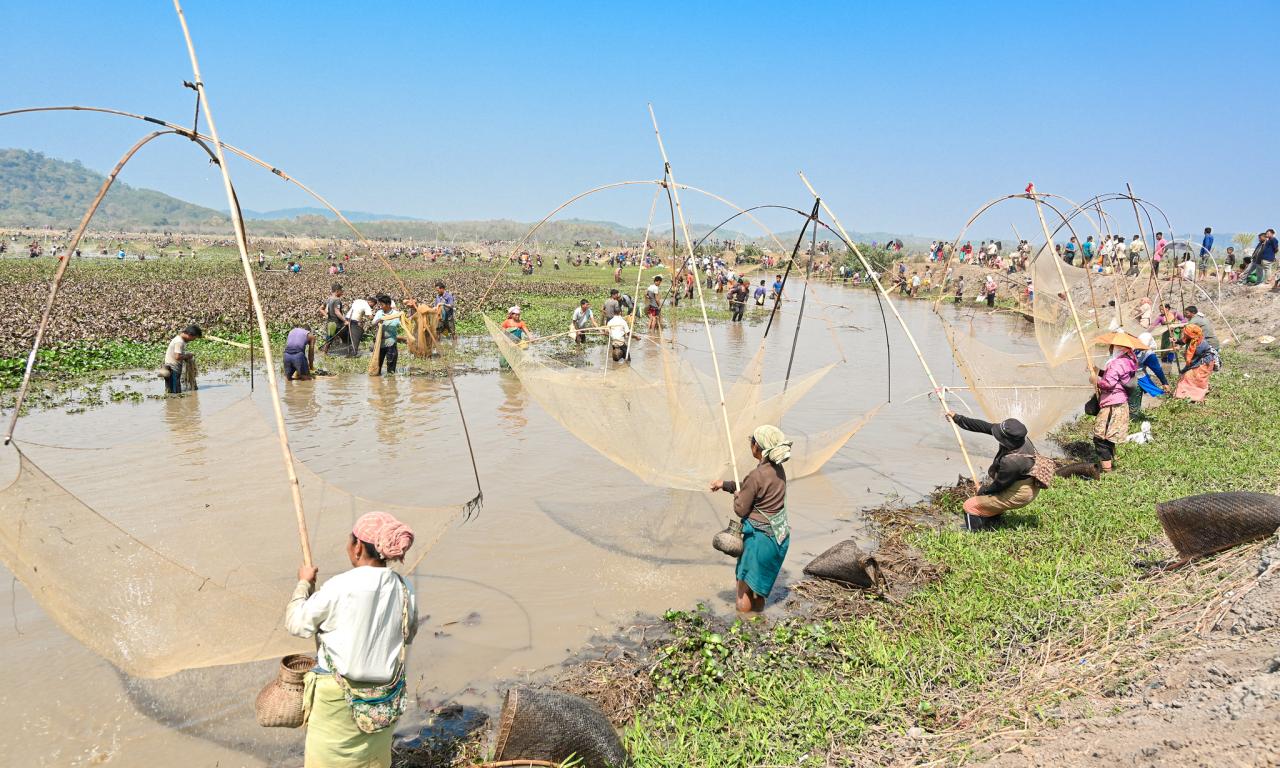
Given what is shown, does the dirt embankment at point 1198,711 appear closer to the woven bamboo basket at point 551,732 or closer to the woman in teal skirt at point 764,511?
the woven bamboo basket at point 551,732

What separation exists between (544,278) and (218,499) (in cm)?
2763

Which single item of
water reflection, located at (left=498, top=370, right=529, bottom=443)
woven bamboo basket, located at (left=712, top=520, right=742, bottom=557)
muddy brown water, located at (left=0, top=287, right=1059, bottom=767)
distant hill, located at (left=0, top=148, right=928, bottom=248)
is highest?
distant hill, located at (left=0, top=148, right=928, bottom=248)

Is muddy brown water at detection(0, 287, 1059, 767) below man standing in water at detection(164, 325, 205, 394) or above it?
below

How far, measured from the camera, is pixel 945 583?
171 inches

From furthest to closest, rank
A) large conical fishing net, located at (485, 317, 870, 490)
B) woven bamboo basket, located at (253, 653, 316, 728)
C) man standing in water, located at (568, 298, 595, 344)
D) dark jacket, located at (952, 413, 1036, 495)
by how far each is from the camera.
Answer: man standing in water, located at (568, 298, 595, 344) → large conical fishing net, located at (485, 317, 870, 490) → dark jacket, located at (952, 413, 1036, 495) → woven bamboo basket, located at (253, 653, 316, 728)

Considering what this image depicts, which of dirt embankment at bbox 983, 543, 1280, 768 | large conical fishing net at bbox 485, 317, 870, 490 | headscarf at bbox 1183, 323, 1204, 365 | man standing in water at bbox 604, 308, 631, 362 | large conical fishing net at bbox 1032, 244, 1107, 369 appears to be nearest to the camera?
dirt embankment at bbox 983, 543, 1280, 768

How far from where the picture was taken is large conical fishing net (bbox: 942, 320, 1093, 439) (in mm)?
7074

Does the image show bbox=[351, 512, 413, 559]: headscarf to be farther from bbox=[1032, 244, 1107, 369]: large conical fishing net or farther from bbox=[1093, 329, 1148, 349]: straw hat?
bbox=[1032, 244, 1107, 369]: large conical fishing net

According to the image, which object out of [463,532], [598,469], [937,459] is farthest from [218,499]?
[937,459]

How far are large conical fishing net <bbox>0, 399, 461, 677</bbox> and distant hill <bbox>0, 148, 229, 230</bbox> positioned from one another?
501 ft

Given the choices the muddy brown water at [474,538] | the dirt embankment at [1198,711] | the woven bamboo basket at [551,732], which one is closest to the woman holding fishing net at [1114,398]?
the muddy brown water at [474,538]

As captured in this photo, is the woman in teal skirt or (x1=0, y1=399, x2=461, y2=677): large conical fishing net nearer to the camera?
(x1=0, y1=399, x2=461, y2=677): large conical fishing net

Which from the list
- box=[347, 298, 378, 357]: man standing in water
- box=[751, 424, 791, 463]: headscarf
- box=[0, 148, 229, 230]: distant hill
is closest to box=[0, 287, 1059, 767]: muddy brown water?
box=[751, 424, 791, 463]: headscarf

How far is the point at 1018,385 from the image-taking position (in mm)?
7074
